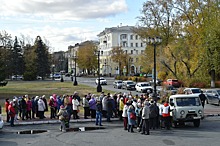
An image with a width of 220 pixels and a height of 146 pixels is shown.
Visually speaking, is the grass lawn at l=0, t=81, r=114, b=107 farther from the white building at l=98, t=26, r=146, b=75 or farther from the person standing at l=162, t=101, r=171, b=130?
the white building at l=98, t=26, r=146, b=75

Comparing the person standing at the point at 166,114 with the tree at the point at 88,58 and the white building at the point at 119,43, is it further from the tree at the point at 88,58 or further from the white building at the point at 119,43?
the white building at the point at 119,43

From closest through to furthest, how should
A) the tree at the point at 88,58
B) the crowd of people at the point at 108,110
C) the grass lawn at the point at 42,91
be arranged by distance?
the crowd of people at the point at 108,110
the grass lawn at the point at 42,91
the tree at the point at 88,58

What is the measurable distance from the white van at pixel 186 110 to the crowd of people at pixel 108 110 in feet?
2.15

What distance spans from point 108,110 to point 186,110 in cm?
485

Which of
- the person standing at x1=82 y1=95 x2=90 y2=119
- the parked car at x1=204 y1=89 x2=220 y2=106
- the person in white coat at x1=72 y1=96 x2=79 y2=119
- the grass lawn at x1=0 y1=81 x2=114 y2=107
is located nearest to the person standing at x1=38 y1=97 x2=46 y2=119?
the person in white coat at x1=72 y1=96 x2=79 y2=119

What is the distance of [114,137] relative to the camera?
16.4 meters

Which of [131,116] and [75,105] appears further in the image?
[75,105]

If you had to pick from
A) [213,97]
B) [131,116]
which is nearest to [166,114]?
[131,116]

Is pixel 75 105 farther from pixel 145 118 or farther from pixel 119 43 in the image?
pixel 119 43

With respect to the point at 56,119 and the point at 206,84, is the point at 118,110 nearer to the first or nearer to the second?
the point at 56,119

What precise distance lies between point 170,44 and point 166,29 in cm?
275

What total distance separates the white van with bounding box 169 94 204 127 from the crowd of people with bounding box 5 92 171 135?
25.8 inches

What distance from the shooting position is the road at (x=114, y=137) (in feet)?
49.0

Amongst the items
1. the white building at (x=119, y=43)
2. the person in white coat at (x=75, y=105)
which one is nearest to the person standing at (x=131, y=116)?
the person in white coat at (x=75, y=105)
